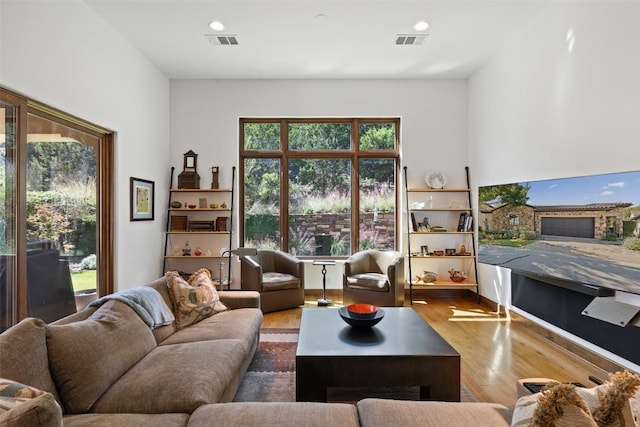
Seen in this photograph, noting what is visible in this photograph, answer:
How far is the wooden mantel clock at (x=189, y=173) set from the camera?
5.27 m

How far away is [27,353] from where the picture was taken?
4.73 feet

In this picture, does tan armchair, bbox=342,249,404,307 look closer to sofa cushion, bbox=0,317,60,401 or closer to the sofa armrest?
the sofa armrest

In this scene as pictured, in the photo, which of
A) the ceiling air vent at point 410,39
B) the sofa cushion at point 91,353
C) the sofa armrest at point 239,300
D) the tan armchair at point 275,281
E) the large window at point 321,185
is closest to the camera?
the sofa cushion at point 91,353

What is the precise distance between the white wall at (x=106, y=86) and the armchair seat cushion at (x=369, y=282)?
2.76 meters

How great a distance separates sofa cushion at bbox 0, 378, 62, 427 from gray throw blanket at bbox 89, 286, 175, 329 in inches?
45.9

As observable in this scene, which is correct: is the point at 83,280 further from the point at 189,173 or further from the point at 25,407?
the point at 25,407

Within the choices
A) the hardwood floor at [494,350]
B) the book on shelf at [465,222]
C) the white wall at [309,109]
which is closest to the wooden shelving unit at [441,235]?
the book on shelf at [465,222]

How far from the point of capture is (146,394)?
165 cm

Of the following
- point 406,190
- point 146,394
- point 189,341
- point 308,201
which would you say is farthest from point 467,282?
point 146,394

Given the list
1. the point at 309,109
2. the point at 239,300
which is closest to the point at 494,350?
the point at 239,300

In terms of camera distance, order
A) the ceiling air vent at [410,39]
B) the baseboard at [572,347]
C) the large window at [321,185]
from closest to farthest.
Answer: the baseboard at [572,347]
the ceiling air vent at [410,39]
the large window at [321,185]

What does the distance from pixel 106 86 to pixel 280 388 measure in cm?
350

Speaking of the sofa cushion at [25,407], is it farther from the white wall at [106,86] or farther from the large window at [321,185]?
the large window at [321,185]

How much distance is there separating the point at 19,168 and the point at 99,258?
148 centimetres
